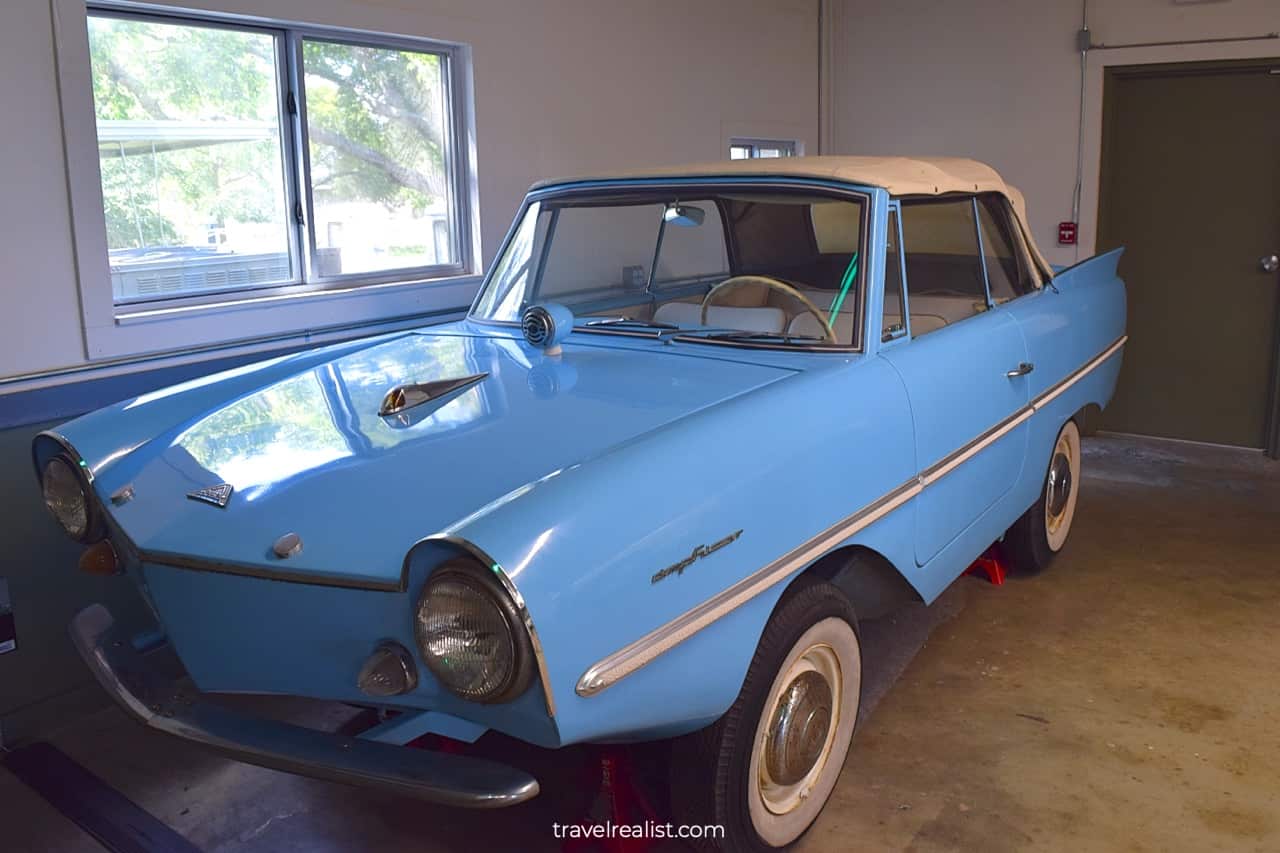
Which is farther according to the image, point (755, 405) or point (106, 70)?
point (106, 70)

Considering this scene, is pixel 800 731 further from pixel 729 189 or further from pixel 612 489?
pixel 729 189

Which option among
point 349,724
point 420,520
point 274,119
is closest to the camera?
point 420,520

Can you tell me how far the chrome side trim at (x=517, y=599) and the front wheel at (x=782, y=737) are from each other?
57cm

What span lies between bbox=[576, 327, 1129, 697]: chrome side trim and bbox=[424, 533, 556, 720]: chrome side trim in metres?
0.07

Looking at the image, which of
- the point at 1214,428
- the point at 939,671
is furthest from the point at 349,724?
the point at 1214,428

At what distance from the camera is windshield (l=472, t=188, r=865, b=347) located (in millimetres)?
3035

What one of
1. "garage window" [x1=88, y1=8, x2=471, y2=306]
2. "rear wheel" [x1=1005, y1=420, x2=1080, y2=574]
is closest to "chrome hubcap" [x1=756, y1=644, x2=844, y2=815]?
"rear wheel" [x1=1005, y1=420, x2=1080, y2=574]

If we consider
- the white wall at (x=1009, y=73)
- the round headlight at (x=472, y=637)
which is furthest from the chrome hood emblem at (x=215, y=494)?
the white wall at (x=1009, y=73)

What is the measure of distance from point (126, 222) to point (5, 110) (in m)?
0.58

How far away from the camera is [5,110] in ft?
10.6

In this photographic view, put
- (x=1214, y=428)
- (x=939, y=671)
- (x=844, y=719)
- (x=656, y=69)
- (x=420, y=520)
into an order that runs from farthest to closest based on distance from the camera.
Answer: (x=1214, y=428) → (x=656, y=69) → (x=939, y=671) → (x=844, y=719) → (x=420, y=520)

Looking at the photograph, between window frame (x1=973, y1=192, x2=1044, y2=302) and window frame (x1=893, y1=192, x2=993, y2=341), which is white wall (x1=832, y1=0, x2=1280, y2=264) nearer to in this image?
window frame (x1=973, y1=192, x2=1044, y2=302)

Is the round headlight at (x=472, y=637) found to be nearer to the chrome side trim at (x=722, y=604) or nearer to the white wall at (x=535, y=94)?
the chrome side trim at (x=722, y=604)

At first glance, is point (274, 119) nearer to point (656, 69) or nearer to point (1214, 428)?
point (656, 69)
